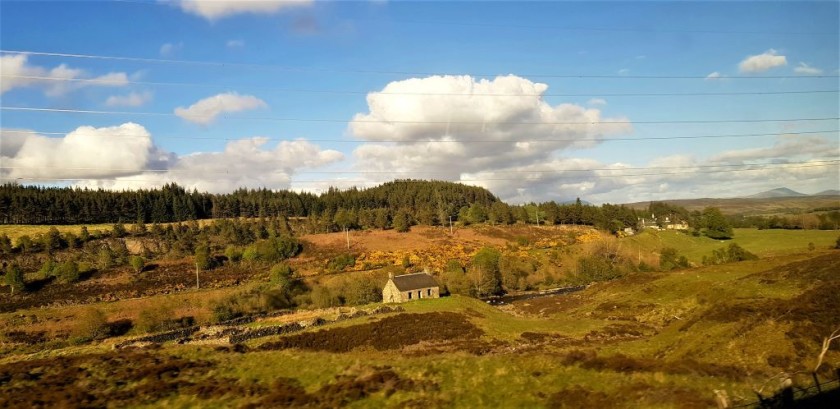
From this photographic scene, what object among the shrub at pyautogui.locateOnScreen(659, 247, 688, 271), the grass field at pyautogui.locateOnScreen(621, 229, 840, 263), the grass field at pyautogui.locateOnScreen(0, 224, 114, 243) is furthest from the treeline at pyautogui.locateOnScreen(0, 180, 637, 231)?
the shrub at pyautogui.locateOnScreen(659, 247, 688, 271)

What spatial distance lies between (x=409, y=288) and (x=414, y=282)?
7.81 feet

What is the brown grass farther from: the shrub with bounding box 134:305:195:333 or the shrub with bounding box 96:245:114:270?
the shrub with bounding box 96:245:114:270

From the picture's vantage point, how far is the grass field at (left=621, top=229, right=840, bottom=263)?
101 meters

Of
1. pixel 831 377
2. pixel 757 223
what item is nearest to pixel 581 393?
pixel 831 377

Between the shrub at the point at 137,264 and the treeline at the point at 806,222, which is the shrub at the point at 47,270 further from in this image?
the treeline at the point at 806,222

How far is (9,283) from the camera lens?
8488cm

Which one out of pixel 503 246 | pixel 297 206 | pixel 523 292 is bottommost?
pixel 523 292

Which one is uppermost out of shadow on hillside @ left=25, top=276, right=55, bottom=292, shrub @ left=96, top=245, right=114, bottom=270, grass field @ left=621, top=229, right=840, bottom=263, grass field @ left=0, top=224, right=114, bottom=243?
grass field @ left=0, top=224, right=114, bottom=243

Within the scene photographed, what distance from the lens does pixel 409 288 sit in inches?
2995

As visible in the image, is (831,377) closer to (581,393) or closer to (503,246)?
(581,393)

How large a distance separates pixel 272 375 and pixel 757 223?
18592 centimetres

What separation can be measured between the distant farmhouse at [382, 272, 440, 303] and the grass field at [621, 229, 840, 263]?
68757 millimetres

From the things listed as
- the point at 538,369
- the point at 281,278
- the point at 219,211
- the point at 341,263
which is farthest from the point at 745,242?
the point at 219,211

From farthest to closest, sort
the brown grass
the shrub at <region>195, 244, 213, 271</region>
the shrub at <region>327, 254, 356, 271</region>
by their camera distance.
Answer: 1. the shrub at <region>195, 244, 213, 271</region>
2. the shrub at <region>327, 254, 356, 271</region>
3. the brown grass
